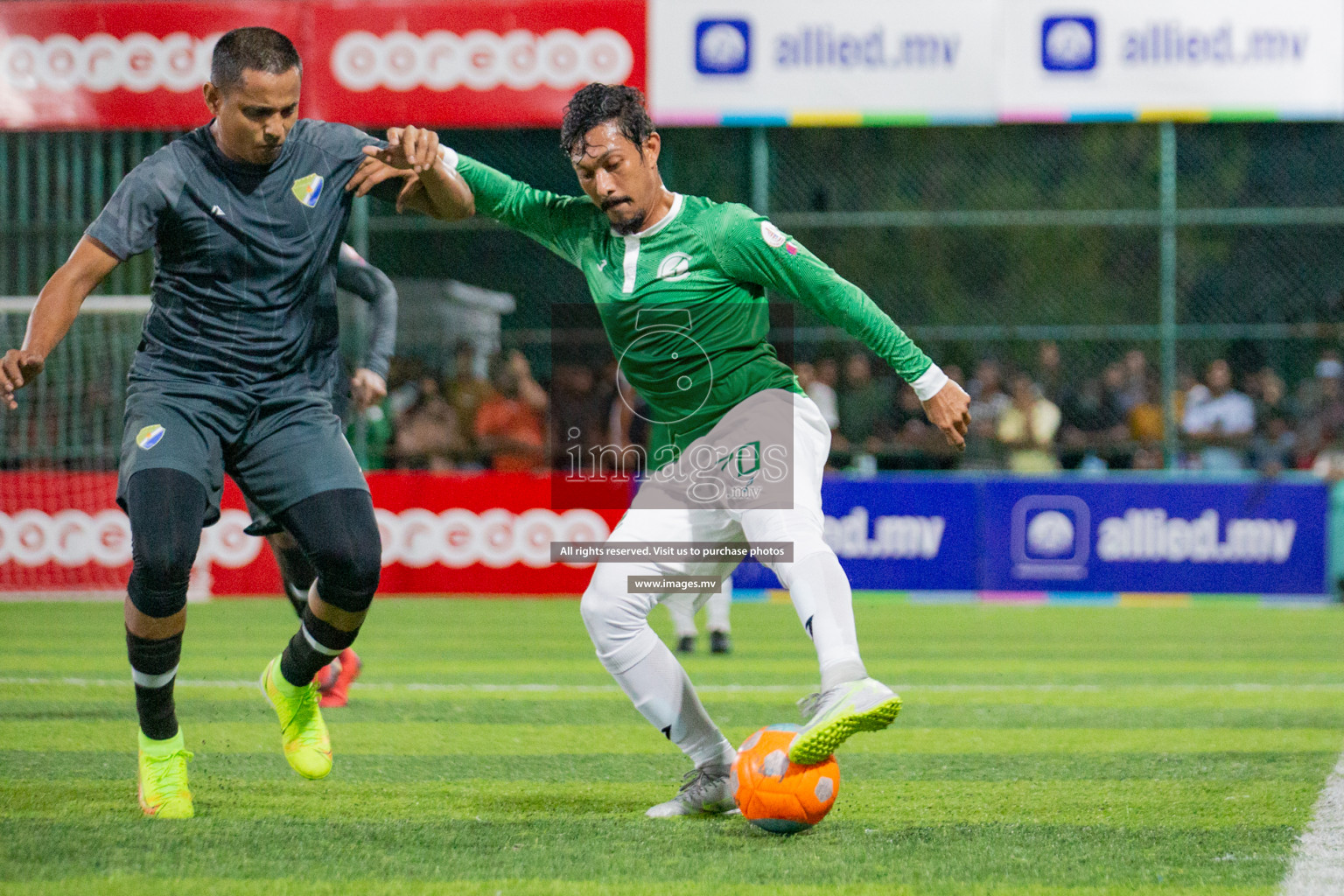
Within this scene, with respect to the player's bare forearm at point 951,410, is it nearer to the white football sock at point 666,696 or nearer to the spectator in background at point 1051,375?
the white football sock at point 666,696

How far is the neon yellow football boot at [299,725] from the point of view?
517cm

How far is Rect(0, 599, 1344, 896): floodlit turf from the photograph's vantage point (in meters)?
4.05

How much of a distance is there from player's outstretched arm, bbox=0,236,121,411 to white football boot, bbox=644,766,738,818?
221 cm

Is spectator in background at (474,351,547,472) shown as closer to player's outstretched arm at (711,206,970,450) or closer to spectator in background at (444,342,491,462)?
spectator in background at (444,342,491,462)

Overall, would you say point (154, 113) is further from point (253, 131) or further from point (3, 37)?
point (253, 131)

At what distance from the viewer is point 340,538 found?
15.9ft

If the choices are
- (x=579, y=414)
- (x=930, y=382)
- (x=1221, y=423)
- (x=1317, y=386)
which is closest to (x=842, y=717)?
(x=930, y=382)

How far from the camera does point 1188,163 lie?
34281mm

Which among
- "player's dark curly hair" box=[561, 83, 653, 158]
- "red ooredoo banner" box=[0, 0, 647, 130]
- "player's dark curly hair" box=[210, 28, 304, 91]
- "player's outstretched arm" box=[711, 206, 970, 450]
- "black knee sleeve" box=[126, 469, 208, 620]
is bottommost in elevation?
"black knee sleeve" box=[126, 469, 208, 620]

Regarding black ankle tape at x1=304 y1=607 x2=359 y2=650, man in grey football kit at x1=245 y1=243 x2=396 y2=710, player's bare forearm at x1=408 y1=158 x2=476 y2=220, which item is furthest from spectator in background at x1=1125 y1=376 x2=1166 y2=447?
black ankle tape at x1=304 y1=607 x2=359 y2=650

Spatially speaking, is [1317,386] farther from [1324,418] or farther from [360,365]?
[360,365]

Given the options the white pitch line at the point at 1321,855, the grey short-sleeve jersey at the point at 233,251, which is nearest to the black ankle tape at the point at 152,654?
the grey short-sleeve jersey at the point at 233,251

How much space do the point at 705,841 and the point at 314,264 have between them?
213 centimetres

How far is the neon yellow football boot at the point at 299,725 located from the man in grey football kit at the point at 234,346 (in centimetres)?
2
